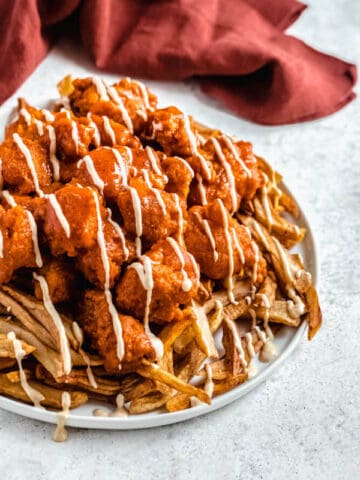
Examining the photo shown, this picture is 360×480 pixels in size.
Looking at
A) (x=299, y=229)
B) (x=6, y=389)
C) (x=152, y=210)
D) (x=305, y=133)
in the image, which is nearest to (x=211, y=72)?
(x=305, y=133)

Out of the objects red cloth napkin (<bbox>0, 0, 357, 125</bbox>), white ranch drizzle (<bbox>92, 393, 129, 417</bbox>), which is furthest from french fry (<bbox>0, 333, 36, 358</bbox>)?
red cloth napkin (<bbox>0, 0, 357, 125</bbox>)

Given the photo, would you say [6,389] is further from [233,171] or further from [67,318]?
[233,171]

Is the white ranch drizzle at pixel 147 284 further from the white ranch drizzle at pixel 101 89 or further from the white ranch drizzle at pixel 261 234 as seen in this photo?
the white ranch drizzle at pixel 101 89

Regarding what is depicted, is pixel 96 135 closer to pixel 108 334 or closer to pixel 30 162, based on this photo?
pixel 30 162

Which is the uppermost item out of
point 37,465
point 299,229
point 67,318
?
point 299,229

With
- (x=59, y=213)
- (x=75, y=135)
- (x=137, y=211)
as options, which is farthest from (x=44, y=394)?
(x=75, y=135)
